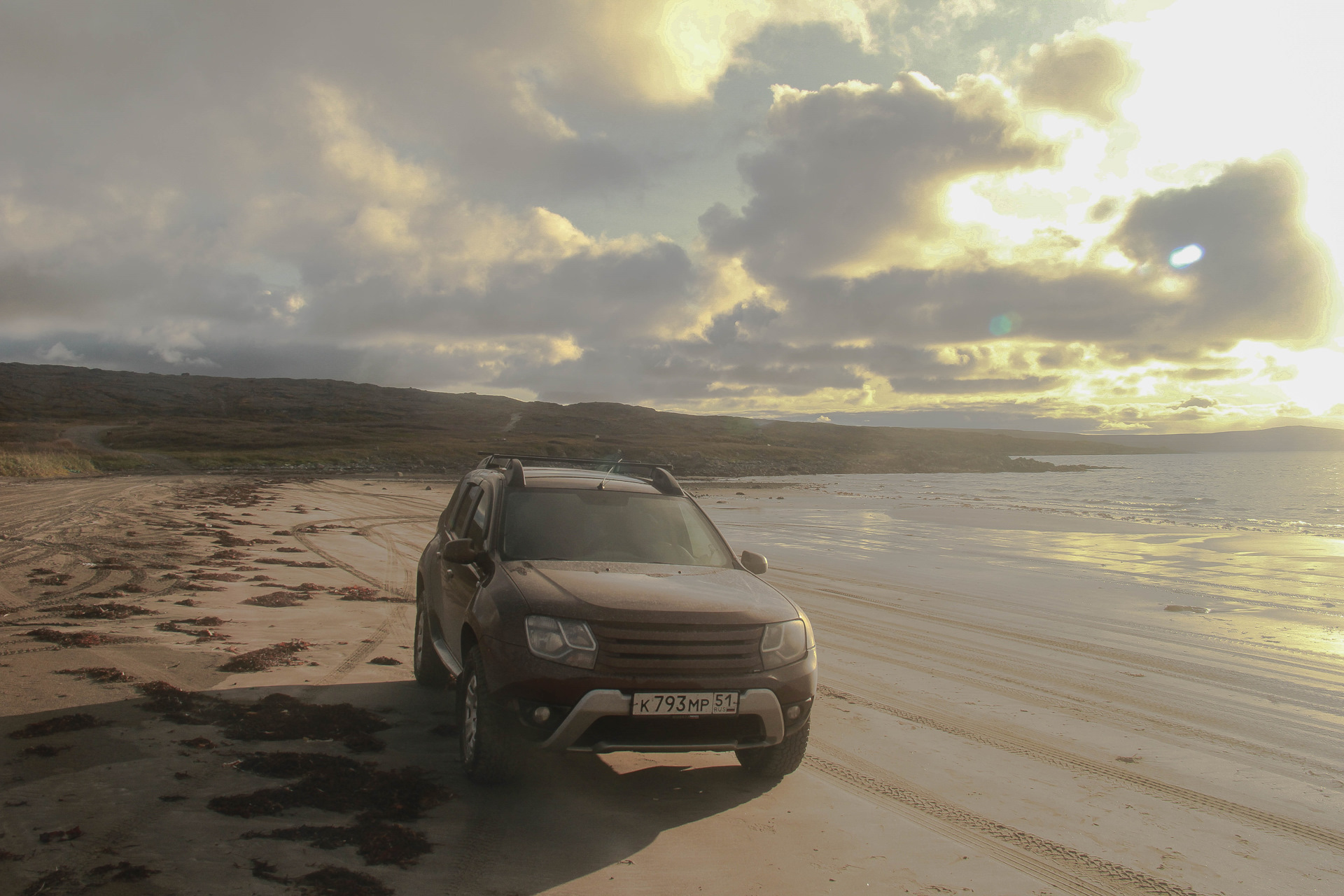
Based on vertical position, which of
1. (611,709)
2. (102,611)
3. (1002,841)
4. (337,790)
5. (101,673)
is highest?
(611,709)

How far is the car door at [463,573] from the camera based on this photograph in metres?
5.07

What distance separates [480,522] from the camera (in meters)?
5.69

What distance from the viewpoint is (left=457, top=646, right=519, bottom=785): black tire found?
421 cm

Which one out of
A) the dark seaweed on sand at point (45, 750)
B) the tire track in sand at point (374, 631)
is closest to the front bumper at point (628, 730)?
the dark seaweed on sand at point (45, 750)

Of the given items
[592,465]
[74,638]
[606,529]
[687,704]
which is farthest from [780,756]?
[74,638]

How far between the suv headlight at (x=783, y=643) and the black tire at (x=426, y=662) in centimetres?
297

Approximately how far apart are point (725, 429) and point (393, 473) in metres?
123

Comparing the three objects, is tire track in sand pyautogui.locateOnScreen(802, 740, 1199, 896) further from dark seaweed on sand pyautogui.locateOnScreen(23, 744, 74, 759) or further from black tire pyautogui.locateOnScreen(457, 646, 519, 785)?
dark seaweed on sand pyautogui.locateOnScreen(23, 744, 74, 759)

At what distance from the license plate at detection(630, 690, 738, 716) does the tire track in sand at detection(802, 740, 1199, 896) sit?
1.17 metres

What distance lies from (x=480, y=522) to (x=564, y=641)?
1915 millimetres

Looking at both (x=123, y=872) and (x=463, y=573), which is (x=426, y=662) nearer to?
(x=463, y=573)

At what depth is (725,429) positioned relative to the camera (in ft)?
570

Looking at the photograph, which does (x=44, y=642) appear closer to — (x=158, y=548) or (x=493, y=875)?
(x=493, y=875)

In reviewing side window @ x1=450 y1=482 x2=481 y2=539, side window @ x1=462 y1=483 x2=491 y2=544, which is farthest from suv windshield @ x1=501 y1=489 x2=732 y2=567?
side window @ x1=450 y1=482 x2=481 y2=539
